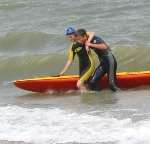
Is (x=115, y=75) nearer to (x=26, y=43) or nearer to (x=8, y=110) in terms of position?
(x=8, y=110)

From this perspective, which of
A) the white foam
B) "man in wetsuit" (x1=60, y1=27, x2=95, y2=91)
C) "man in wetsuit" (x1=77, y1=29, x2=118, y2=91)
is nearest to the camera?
the white foam

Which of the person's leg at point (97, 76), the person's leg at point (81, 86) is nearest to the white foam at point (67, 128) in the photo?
the person's leg at point (81, 86)

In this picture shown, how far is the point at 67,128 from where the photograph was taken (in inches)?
321

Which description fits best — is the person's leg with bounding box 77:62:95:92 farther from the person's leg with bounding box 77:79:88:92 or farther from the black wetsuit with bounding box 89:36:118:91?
the black wetsuit with bounding box 89:36:118:91

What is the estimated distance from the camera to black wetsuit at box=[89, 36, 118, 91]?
1082cm

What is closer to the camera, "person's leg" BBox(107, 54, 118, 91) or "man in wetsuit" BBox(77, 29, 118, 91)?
"man in wetsuit" BBox(77, 29, 118, 91)

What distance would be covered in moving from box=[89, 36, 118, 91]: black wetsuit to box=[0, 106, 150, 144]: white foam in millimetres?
1826

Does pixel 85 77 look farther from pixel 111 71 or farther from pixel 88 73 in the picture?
pixel 111 71

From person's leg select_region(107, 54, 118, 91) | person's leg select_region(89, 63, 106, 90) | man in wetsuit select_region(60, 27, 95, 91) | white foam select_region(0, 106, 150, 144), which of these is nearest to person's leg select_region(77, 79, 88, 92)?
man in wetsuit select_region(60, 27, 95, 91)

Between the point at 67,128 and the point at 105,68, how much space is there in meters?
3.01

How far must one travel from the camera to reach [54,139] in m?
7.69

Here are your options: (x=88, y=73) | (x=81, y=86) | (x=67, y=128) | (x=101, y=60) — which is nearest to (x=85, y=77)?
(x=88, y=73)

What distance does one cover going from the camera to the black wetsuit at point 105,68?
35.5ft

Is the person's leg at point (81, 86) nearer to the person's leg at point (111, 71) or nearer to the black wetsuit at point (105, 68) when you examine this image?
the black wetsuit at point (105, 68)
